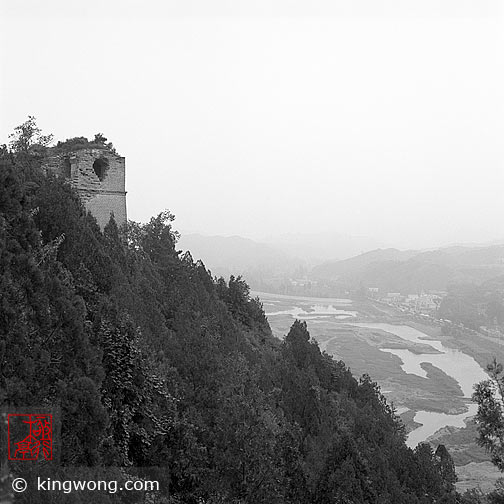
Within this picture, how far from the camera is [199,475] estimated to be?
7445 millimetres

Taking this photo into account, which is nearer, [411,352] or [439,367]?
[439,367]

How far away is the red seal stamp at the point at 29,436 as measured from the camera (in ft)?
16.7

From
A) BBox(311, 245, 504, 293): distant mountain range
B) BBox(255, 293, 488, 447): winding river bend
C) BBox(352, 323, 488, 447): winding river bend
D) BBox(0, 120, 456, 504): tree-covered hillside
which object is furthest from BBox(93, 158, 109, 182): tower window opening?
BBox(311, 245, 504, 293): distant mountain range

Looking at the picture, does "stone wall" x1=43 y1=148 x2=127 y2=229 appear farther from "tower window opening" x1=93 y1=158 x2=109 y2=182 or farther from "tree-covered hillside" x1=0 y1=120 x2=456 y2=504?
"tree-covered hillside" x1=0 y1=120 x2=456 y2=504

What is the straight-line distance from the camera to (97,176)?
14.2 metres

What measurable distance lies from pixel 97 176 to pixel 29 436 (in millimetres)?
9973

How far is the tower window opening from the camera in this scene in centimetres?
1443

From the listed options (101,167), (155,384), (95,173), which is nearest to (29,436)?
(155,384)

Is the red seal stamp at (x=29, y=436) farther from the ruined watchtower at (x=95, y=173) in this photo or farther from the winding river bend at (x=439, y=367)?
the winding river bend at (x=439, y=367)

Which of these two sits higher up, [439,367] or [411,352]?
[411,352]

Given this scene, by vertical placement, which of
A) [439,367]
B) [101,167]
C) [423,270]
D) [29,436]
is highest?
[101,167]

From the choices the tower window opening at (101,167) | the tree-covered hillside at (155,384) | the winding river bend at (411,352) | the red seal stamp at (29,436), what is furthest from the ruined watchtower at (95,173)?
the winding river bend at (411,352)

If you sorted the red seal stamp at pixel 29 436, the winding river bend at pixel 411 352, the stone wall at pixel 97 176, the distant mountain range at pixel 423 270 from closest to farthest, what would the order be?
the red seal stamp at pixel 29 436, the stone wall at pixel 97 176, the winding river bend at pixel 411 352, the distant mountain range at pixel 423 270

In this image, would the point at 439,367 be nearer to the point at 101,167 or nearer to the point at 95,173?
the point at 101,167
